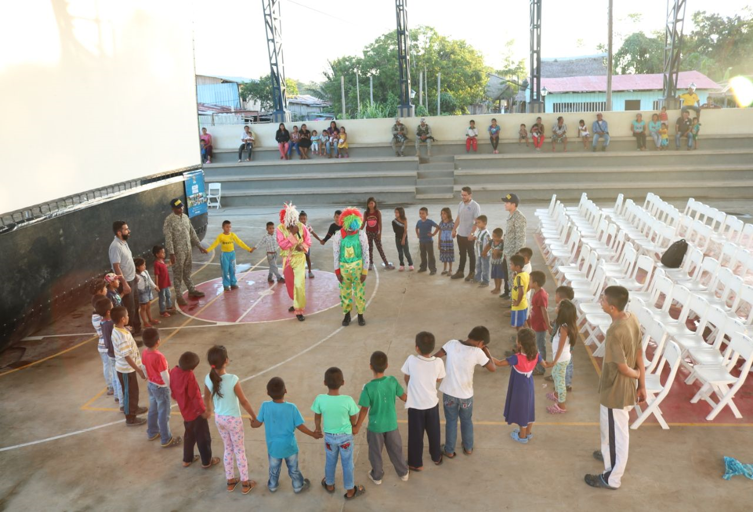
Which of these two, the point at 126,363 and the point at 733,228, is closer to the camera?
the point at 126,363

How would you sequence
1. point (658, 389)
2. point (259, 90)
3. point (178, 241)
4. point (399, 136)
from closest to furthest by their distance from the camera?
point (658, 389) → point (178, 241) → point (399, 136) → point (259, 90)

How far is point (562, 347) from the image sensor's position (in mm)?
6016

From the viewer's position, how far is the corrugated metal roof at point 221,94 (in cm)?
4588

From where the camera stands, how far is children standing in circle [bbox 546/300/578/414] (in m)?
5.95

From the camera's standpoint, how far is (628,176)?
19.8m

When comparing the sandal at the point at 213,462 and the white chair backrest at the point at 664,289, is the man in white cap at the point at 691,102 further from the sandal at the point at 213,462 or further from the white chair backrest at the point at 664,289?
the sandal at the point at 213,462

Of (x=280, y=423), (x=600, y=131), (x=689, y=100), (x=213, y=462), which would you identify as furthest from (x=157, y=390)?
(x=689, y=100)

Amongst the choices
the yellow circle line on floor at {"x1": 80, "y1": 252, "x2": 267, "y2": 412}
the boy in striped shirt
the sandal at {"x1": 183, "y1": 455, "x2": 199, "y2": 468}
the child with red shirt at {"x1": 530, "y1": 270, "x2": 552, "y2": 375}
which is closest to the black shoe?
the child with red shirt at {"x1": 530, "y1": 270, "x2": 552, "y2": 375}

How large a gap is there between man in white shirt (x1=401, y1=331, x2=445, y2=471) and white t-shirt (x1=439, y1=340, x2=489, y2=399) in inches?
6.7

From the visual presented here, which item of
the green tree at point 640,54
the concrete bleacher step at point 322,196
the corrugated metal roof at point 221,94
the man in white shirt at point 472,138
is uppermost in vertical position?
the green tree at point 640,54

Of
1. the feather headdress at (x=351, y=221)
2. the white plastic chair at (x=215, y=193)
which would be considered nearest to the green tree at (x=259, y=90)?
the white plastic chair at (x=215, y=193)

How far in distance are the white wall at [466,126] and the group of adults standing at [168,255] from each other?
12.7 m

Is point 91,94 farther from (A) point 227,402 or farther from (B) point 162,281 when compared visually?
(A) point 227,402

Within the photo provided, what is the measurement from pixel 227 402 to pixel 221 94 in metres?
44.6
